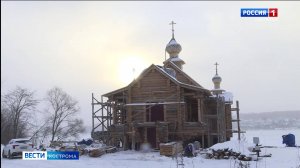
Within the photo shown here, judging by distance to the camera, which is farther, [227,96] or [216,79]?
[216,79]

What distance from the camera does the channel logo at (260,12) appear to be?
48.6ft


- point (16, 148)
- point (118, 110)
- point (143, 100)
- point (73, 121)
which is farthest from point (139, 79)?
point (73, 121)

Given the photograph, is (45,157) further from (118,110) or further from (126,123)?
(118,110)

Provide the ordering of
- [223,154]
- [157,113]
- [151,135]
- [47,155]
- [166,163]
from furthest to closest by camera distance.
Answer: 1. [157,113]
2. [151,135]
3. [223,154]
4. [47,155]
5. [166,163]

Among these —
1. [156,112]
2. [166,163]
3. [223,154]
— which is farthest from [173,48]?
[166,163]

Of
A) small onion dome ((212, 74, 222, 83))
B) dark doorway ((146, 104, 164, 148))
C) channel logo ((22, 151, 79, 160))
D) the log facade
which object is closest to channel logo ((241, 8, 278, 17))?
channel logo ((22, 151, 79, 160))

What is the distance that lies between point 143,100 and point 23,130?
34821mm

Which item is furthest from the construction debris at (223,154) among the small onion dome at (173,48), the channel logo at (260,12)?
the small onion dome at (173,48)

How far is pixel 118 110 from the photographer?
3603 centimetres

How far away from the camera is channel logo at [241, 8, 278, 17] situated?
48.6 ft

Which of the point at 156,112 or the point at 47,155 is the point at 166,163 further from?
the point at 156,112

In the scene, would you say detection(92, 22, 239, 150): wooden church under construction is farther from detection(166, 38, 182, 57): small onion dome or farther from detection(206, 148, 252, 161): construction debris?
detection(166, 38, 182, 57): small onion dome

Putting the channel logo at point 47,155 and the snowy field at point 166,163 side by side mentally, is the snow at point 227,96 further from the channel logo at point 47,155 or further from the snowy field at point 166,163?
the channel logo at point 47,155

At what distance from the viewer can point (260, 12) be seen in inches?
599
